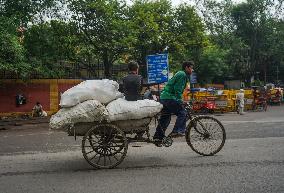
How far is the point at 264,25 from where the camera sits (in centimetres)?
4584

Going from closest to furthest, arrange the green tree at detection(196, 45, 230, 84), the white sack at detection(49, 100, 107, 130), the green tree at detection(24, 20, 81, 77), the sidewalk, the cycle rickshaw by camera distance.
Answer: the white sack at detection(49, 100, 107, 130)
the cycle rickshaw
the sidewalk
the green tree at detection(24, 20, 81, 77)
the green tree at detection(196, 45, 230, 84)

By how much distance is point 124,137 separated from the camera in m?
7.55

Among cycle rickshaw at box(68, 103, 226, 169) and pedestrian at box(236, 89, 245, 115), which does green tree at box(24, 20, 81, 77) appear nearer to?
pedestrian at box(236, 89, 245, 115)

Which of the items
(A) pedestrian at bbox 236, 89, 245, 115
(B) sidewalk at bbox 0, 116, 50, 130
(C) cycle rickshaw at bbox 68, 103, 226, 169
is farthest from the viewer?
(A) pedestrian at bbox 236, 89, 245, 115

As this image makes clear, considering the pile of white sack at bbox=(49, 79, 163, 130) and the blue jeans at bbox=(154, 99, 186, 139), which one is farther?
the blue jeans at bbox=(154, 99, 186, 139)

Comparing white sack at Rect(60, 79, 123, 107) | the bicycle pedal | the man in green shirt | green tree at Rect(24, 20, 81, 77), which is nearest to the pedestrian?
green tree at Rect(24, 20, 81, 77)

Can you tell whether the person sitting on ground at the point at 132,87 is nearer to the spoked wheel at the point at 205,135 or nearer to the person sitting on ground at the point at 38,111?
the spoked wheel at the point at 205,135

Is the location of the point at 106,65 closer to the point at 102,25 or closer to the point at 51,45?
the point at 102,25

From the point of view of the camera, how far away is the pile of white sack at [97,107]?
7.44 m

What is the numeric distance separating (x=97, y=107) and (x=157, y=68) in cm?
1749

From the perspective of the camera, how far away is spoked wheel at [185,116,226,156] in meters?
8.30

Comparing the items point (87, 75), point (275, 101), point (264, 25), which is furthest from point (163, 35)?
point (264, 25)

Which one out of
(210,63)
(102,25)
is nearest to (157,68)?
(102,25)

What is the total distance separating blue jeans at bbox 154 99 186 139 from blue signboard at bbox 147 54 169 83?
16245 millimetres
